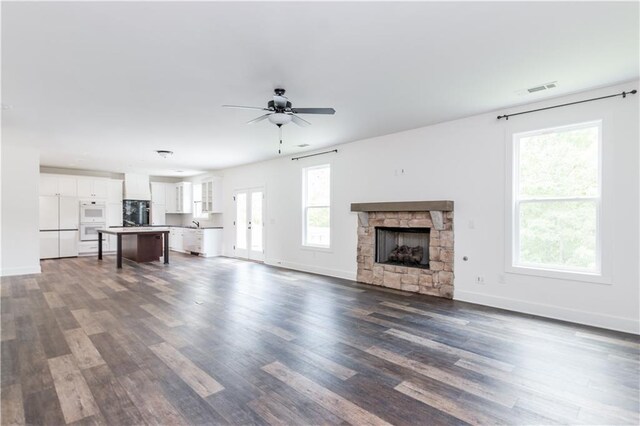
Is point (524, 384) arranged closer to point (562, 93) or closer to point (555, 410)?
point (555, 410)

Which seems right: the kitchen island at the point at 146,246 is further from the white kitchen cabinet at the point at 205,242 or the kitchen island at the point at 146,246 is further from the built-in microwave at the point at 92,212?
the built-in microwave at the point at 92,212

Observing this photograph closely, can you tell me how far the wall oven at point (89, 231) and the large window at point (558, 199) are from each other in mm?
10395

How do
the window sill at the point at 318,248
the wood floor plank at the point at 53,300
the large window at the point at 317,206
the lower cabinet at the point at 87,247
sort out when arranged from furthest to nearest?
the lower cabinet at the point at 87,247
the large window at the point at 317,206
the window sill at the point at 318,248
the wood floor plank at the point at 53,300

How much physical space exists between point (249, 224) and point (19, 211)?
480cm

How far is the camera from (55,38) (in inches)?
102

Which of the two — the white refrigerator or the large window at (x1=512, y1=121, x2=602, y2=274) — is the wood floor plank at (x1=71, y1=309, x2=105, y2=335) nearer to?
the large window at (x1=512, y1=121, x2=602, y2=274)

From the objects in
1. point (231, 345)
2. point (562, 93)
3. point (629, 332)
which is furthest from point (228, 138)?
point (629, 332)

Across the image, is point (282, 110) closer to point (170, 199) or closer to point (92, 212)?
point (92, 212)

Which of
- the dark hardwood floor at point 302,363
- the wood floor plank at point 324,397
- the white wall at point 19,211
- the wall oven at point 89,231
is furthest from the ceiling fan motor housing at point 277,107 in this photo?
the wall oven at point 89,231

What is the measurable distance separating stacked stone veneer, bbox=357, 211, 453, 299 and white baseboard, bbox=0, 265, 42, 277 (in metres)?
6.71

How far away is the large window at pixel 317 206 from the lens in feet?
22.5

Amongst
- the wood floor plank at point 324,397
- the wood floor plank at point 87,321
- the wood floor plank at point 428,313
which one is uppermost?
the wood floor plank at point 324,397

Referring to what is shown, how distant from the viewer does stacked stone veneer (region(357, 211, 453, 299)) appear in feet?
16.1

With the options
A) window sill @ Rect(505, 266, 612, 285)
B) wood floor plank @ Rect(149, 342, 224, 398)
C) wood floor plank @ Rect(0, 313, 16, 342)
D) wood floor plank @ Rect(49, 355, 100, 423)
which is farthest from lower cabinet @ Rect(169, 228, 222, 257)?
window sill @ Rect(505, 266, 612, 285)
